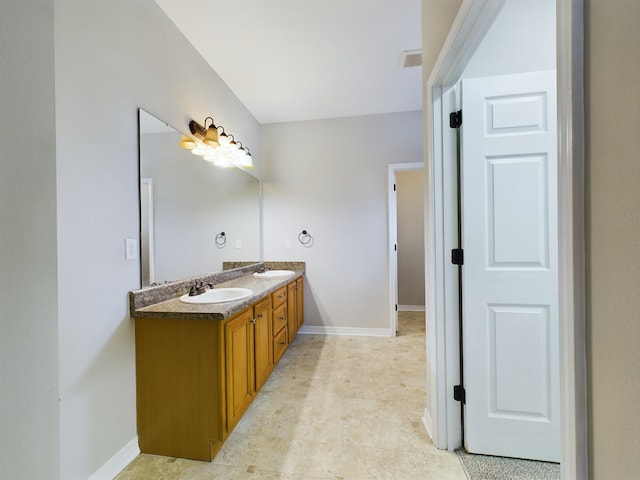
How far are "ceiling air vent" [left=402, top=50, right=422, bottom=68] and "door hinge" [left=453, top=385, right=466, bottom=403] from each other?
2.39 meters

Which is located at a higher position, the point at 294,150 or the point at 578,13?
the point at 294,150

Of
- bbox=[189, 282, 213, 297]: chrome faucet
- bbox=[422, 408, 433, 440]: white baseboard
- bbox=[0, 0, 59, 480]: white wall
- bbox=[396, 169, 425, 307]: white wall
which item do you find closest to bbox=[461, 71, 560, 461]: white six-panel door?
bbox=[422, 408, 433, 440]: white baseboard

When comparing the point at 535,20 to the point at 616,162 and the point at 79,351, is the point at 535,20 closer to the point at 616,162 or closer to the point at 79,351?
the point at 616,162

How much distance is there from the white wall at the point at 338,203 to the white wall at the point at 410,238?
1.14 metres

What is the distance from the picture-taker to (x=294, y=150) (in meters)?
3.36

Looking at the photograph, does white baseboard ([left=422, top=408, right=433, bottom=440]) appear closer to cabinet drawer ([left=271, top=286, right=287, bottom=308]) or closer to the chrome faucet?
cabinet drawer ([left=271, top=286, right=287, bottom=308])

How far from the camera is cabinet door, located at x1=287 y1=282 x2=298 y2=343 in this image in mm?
2709

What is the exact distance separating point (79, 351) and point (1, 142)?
3.70ft

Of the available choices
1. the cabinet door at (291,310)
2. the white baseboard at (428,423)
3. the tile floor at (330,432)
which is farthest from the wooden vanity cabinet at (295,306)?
the white baseboard at (428,423)

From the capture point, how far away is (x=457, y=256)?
1.38 metres

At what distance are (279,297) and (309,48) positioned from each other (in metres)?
2.04

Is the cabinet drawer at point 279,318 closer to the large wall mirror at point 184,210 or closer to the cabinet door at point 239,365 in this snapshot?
the cabinet door at point 239,365

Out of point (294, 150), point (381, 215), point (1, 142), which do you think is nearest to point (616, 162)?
point (1, 142)

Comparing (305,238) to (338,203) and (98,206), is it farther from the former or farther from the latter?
(98,206)
